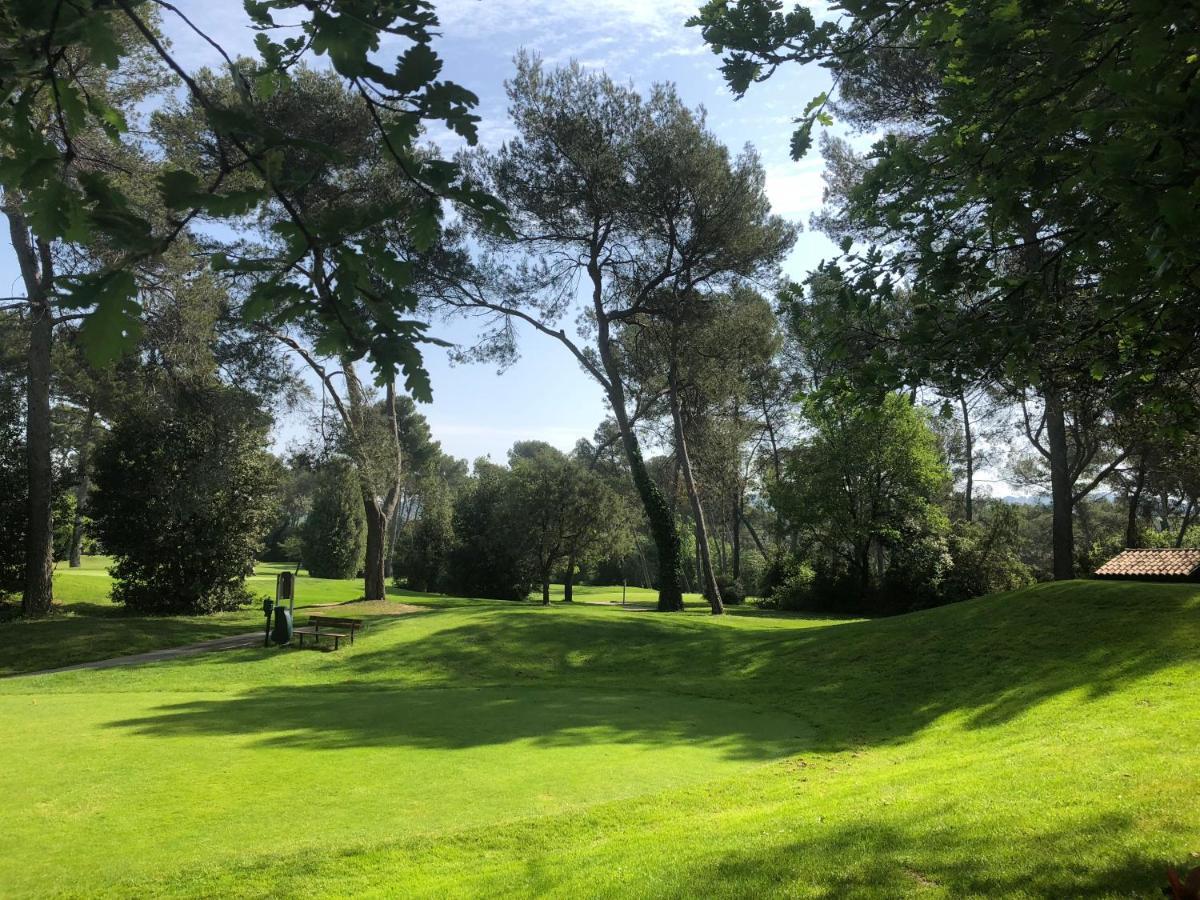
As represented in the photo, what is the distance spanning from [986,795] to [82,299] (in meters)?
6.19

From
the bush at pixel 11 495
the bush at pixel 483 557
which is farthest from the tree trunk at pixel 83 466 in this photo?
the bush at pixel 483 557

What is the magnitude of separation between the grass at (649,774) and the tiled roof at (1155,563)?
8.21 meters

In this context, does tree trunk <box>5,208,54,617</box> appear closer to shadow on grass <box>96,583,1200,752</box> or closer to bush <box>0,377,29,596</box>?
bush <box>0,377,29,596</box>

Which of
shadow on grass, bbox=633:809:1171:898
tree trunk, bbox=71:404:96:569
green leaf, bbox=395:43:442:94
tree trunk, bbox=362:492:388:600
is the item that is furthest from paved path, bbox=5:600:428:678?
green leaf, bbox=395:43:442:94

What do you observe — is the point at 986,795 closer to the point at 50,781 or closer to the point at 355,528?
the point at 50,781

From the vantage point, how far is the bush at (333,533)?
45.8 metres

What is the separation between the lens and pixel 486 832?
17.9 ft

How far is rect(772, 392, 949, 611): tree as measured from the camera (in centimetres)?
3098

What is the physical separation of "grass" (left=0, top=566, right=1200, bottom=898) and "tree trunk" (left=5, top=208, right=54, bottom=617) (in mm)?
7634

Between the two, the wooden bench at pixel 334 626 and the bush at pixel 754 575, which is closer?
the wooden bench at pixel 334 626

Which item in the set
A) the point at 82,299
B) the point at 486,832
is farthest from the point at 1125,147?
the point at 486,832

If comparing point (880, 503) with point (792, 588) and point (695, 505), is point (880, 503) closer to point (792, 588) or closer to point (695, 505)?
point (792, 588)

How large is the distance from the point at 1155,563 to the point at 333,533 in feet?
134

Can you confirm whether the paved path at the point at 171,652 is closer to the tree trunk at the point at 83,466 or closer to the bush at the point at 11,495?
the bush at the point at 11,495
